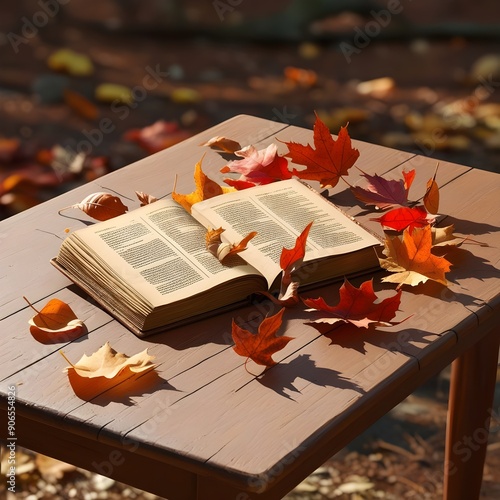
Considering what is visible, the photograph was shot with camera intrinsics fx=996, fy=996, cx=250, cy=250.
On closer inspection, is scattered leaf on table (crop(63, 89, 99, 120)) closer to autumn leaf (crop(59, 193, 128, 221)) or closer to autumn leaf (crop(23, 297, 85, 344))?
autumn leaf (crop(59, 193, 128, 221))

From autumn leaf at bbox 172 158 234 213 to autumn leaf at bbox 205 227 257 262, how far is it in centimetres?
17

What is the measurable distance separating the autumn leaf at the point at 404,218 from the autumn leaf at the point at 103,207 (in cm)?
42

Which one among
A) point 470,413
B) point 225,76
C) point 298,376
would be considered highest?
point 298,376

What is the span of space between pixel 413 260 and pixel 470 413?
0.49m

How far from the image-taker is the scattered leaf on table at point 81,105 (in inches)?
148

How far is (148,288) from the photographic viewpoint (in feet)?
4.41

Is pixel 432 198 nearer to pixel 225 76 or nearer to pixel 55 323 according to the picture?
pixel 55 323

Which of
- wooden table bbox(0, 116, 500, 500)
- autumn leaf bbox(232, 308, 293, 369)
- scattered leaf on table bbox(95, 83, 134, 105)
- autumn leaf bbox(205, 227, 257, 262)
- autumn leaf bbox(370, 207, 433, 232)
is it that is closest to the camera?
wooden table bbox(0, 116, 500, 500)

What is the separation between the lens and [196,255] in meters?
1.43

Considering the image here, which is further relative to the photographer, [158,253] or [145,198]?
[145,198]

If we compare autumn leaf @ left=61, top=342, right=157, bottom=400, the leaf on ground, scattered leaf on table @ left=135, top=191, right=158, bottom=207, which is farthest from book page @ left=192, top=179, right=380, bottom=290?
the leaf on ground

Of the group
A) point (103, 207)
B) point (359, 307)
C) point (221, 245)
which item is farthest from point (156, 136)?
point (359, 307)

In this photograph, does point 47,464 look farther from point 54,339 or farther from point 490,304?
A: point 490,304

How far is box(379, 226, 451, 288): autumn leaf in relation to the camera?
1431 millimetres
